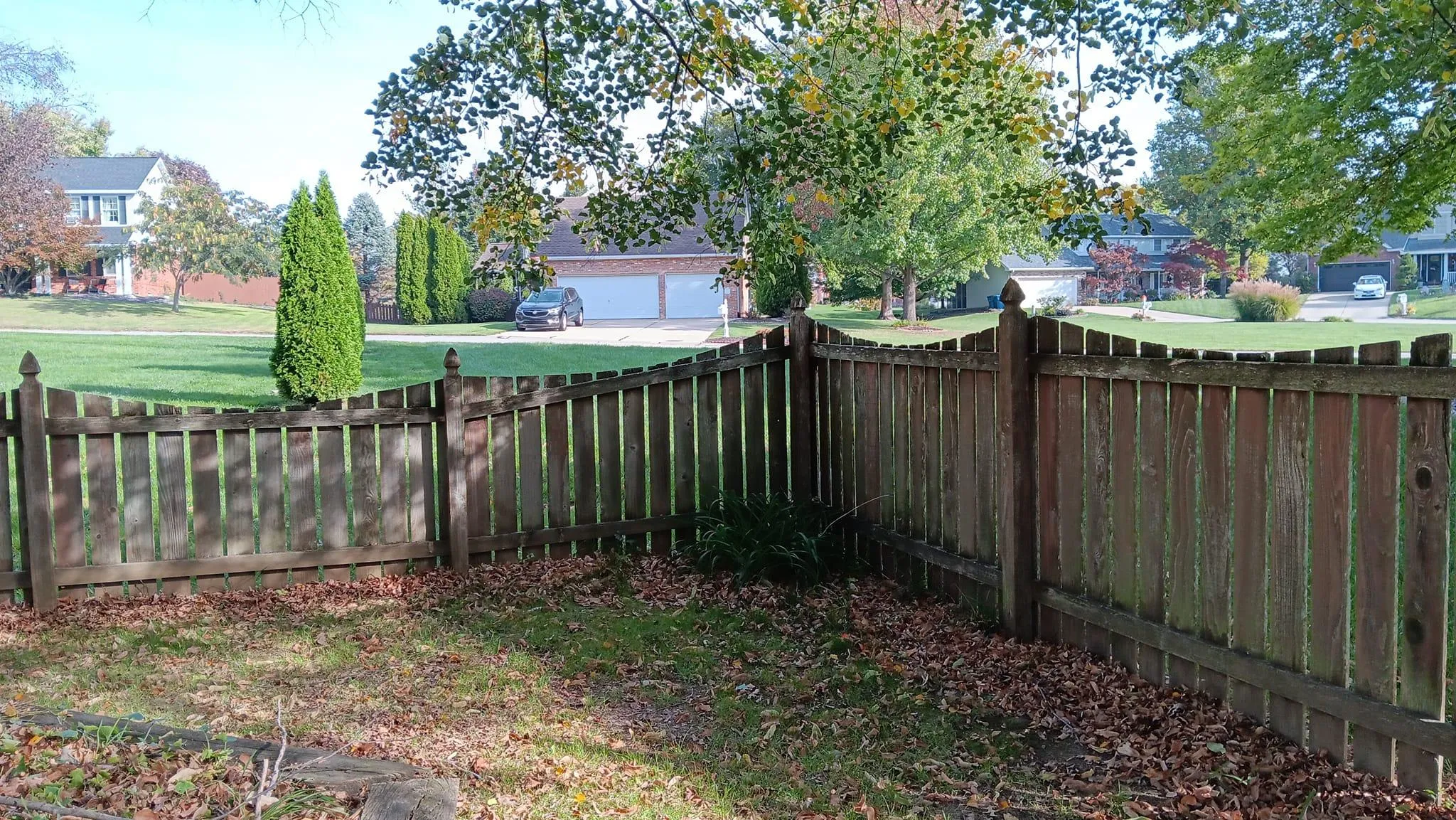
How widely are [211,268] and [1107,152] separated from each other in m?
39.2

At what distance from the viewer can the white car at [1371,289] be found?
45831mm

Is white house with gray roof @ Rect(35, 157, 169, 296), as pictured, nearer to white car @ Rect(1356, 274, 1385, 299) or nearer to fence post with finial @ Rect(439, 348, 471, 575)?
fence post with finial @ Rect(439, 348, 471, 575)

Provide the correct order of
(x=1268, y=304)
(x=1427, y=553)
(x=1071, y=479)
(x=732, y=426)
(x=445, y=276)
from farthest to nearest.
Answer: (x=445, y=276) < (x=1268, y=304) < (x=732, y=426) < (x=1071, y=479) < (x=1427, y=553)

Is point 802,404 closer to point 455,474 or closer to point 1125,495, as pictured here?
point 455,474

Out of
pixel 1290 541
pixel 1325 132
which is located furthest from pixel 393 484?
pixel 1325 132

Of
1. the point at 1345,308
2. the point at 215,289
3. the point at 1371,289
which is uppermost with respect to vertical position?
the point at 215,289

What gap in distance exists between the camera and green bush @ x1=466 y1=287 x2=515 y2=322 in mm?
39406

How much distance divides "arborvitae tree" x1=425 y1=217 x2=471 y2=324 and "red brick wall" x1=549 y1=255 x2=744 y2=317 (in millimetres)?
3490

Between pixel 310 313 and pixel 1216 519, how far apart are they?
1236 centimetres

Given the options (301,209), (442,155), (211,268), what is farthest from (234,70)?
(442,155)

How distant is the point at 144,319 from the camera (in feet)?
109

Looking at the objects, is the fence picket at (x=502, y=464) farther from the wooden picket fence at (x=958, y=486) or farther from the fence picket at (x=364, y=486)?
the fence picket at (x=364, y=486)

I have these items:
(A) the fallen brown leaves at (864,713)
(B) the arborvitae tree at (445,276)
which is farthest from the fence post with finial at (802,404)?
(B) the arborvitae tree at (445,276)

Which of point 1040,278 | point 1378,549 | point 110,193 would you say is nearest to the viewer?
point 1378,549
